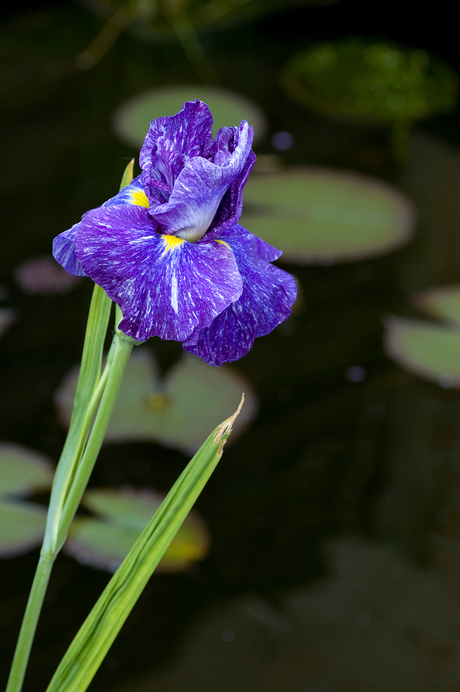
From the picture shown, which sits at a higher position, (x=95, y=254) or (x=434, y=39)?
(x=95, y=254)

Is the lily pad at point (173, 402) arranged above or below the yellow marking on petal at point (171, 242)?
below

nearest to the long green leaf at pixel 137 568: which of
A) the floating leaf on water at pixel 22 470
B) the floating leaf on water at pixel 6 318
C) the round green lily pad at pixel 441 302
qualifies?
the floating leaf on water at pixel 22 470

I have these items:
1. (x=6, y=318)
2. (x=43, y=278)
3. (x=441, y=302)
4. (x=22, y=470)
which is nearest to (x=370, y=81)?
(x=441, y=302)

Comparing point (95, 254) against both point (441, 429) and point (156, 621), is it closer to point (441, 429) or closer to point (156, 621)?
point (156, 621)

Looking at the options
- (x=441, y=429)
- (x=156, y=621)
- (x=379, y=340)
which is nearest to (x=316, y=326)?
(x=379, y=340)

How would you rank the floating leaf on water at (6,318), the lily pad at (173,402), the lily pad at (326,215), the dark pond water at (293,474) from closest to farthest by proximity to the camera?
the dark pond water at (293,474), the lily pad at (173,402), the floating leaf on water at (6,318), the lily pad at (326,215)

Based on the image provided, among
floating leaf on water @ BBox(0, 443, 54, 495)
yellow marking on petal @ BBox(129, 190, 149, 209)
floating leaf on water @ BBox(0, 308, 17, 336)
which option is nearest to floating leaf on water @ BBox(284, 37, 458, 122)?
floating leaf on water @ BBox(0, 308, 17, 336)

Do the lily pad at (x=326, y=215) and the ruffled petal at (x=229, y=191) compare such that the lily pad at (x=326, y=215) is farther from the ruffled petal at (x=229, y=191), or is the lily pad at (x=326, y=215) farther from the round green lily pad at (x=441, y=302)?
the ruffled petal at (x=229, y=191)
